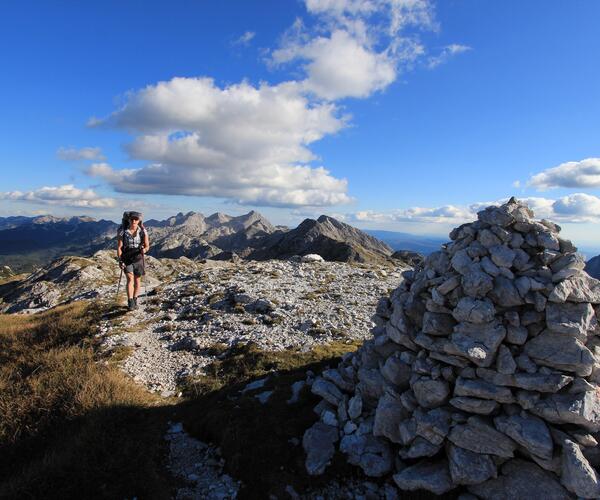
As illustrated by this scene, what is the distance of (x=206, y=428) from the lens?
12.0m

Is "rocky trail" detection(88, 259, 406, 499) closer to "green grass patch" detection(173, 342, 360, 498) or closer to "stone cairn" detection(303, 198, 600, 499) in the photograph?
"green grass patch" detection(173, 342, 360, 498)

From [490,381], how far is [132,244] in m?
18.9

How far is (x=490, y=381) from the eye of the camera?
9.11m

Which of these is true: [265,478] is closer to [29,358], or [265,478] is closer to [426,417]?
[426,417]

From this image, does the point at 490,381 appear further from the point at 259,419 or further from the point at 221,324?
the point at 221,324

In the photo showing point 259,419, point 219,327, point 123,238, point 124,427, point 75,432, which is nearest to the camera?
point 75,432

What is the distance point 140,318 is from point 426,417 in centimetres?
1945

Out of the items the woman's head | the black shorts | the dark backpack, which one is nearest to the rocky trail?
the black shorts

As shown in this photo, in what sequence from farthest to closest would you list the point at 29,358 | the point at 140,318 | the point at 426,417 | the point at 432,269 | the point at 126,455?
the point at 140,318, the point at 29,358, the point at 432,269, the point at 126,455, the point at 426,417

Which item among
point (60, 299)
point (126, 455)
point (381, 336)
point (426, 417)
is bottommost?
point (60, 299)

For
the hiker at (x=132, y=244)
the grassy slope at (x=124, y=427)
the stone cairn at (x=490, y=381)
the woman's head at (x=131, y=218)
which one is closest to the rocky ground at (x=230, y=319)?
the grassy slope at (x=124, y=427)

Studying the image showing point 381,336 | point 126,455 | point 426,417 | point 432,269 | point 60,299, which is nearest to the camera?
point 426,417

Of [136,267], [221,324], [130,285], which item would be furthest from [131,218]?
[221,324]

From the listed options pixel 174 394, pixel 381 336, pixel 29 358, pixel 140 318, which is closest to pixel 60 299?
pixel 140 318
